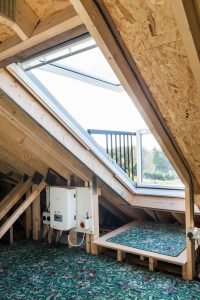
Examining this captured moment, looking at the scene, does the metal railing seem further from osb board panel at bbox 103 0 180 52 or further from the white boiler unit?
osb board panel at bbox 103 0 180 52

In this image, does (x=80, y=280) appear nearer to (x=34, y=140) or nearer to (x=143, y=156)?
(x=34, y=140)

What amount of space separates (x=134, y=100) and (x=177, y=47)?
463 millimetres

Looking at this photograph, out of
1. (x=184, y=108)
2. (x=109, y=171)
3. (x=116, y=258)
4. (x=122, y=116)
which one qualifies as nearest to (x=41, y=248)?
(x=116, y=258)

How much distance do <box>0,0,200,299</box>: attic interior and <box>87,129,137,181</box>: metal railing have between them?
0.02m

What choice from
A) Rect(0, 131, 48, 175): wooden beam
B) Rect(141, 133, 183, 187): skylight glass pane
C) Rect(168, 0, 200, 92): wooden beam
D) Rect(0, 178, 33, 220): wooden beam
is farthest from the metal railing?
Rect(168, 0, 200, 92): wooden beam

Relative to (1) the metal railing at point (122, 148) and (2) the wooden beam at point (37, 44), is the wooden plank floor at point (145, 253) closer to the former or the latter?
(1) the metal railing at point (122, 148)

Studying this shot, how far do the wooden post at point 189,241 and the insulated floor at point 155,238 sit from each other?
0.73ft

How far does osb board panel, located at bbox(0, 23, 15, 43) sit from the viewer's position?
1.45 m

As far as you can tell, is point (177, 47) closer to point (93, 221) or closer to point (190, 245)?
point (190, 245)

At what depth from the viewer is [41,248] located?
12.1ft

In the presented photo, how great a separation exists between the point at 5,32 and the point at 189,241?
2590 mm

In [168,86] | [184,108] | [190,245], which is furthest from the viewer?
[190,245]

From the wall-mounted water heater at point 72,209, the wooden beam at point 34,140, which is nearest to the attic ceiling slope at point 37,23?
the wooden beam at point 34,140

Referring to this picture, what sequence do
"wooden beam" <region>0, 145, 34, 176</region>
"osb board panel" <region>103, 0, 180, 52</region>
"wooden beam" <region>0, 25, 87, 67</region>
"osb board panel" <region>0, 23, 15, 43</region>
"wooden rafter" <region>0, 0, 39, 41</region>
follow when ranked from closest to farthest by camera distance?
"osb board panel" <region>103, 0, 180, 52</region> → "wooden rafter" <region>0, 0, 39, 41</region> → "wooden beam" <region>0, 25, 87, 67</region> → "osb board panel" <region>0, 23, 15, 43</region> → "wooden beam" <region>0, 145, 34, 176</region>
